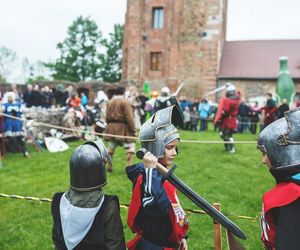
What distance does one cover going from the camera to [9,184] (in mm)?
7203

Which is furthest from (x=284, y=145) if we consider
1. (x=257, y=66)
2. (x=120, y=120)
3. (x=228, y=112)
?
(x=257, y=66)

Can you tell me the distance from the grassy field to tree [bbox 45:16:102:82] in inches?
1574

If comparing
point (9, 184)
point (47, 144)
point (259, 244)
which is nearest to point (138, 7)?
point (47, 144)

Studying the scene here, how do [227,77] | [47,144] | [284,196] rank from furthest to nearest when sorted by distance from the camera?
[227,77] < [47,144] < [284,196]

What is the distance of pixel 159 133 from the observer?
8.57ft

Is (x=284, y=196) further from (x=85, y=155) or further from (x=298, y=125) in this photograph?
(x=85, y=155)

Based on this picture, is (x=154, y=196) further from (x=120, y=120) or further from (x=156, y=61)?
(x=156, y=61)

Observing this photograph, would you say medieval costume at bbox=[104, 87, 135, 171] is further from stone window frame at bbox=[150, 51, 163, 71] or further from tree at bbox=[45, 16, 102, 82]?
tree at bbox=[45, 16, 102, 82]

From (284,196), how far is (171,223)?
82 centimetres

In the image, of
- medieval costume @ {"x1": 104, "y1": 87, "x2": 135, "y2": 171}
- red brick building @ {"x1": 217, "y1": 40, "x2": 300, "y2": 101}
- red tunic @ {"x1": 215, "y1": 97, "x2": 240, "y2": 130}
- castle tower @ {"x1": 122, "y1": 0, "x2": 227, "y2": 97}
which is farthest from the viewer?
castle tower @ {"x1": 122, "y1": 0, "x2": 227, "y2": 97}

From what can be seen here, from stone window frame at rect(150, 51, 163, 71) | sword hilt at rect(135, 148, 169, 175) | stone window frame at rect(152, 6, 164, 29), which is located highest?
stone window frame at rect(152, 6, 164, 29)

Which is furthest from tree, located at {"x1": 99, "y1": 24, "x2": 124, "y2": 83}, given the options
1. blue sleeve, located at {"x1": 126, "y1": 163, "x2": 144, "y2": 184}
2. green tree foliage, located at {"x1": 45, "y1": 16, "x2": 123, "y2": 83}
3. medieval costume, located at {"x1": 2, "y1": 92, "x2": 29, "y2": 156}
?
blue sleeve, located at {"x1": 126, "y1": 163, "x2": 144, "y2": 184}

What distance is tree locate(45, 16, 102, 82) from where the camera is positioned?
4931 centimetres

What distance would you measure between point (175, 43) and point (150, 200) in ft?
81.7
